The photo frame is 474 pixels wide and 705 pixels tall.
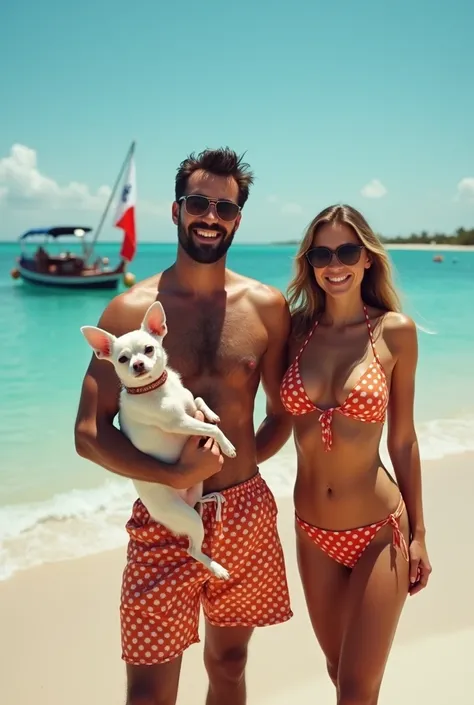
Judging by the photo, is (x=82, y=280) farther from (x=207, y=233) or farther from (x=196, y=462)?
(x=196, y=462)

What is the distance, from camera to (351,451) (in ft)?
9.83

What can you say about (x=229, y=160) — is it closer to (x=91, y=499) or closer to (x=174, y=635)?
(x=174, y=635)

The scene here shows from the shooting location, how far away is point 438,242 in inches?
4692

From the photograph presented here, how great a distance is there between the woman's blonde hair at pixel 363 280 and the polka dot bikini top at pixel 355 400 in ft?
1.10

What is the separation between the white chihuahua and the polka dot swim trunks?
122 millimetres

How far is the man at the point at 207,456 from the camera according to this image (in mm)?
2783

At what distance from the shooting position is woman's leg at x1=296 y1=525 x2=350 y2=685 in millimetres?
3041

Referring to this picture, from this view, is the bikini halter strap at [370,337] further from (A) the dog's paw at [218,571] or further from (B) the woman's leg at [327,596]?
(A) the dog's paw at [218,571]

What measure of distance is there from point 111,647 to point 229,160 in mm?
3522

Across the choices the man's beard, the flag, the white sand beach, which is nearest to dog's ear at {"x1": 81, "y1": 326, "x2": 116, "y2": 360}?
the man's beard

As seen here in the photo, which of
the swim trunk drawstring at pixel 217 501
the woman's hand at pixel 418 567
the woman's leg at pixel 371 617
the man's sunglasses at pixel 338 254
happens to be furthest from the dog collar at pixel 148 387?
the woman's hand at pixel 418 567

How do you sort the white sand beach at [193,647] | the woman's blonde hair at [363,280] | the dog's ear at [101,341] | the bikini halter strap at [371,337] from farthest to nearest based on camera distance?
the white sand beach at [193,647], the woman's blonde hair at [363,280], the bikini halter strap at [371,337], the dog's ear at [101,341]

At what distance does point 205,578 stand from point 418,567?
103 centimetres

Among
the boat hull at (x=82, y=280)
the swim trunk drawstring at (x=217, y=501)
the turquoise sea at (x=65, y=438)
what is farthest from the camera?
the boat hull at (x=82, y=280)
